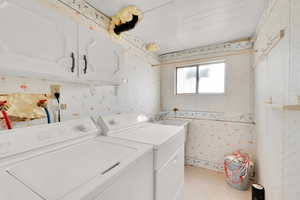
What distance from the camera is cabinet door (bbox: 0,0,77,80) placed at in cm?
65

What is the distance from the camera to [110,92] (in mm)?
1709

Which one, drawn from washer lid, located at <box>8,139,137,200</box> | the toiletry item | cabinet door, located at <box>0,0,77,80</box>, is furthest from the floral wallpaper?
the toiletry item

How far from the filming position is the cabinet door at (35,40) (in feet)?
2.14

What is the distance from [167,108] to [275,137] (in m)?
1.97

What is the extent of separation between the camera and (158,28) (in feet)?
6.16

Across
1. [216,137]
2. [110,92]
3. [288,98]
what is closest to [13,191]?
[110,92]

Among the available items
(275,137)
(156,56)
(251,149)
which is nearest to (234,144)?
(251,149)

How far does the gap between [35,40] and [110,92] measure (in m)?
1.00

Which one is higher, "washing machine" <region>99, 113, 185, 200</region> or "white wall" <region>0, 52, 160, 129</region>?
"white wall" <region>0, 52, 160, 129</region>

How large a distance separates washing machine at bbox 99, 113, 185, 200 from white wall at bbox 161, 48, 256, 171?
48.9 inches

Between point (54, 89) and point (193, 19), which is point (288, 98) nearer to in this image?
point (193, 19)

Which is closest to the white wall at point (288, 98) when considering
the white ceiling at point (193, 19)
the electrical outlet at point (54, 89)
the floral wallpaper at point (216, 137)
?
the white ceiling at point (193, 19)

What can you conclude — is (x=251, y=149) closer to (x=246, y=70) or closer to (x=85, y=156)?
(x=246, y=70)

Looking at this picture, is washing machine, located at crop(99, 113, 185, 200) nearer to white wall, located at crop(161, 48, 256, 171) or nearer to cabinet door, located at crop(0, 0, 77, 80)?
cabinet door, located at crop(0, 0, 77, 80)
